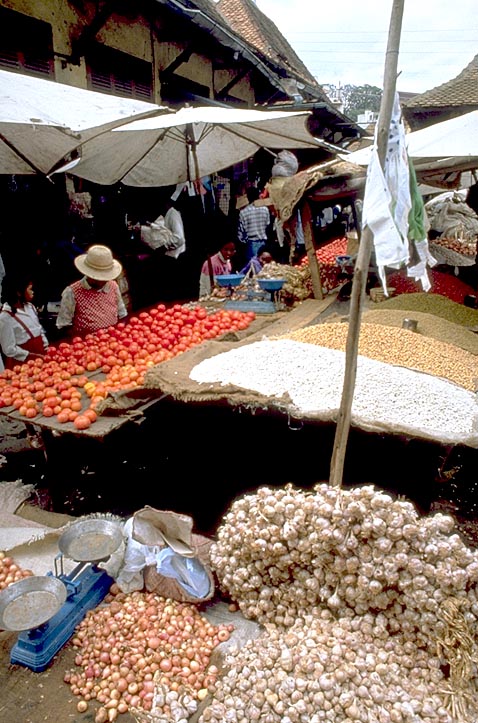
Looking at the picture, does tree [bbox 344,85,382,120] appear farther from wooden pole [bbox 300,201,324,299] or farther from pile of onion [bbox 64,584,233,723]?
pile of onion [bbox 64,584,233,723]

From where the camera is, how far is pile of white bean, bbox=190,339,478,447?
117 inches

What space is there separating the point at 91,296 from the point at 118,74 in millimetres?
4416

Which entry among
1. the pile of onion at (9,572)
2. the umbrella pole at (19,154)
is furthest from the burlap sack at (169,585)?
the umbrella pole at (19,154)

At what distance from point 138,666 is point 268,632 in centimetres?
56

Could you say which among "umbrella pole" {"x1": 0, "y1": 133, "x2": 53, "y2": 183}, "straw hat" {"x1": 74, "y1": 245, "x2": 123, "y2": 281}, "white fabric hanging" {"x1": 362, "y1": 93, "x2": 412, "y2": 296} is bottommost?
"straw hat" {"x1": 74, "y1": 245, "x2": 123, "y2": 281}

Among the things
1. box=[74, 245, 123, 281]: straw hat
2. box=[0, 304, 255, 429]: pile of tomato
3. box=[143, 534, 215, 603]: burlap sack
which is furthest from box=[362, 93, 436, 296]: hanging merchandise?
box=[74, 245, 123, 281]: straw hat

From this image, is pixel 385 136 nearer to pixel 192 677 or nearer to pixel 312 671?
pixel 312 671

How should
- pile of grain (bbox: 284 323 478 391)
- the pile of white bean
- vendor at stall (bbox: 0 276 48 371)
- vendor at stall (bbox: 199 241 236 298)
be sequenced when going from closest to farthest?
the pile of white bean, pile of grain (bbox: 284 323 478 391), vendor at stall (bbox: 0 276 48 371), vendor at stall (bbox: 199 241 236 298)

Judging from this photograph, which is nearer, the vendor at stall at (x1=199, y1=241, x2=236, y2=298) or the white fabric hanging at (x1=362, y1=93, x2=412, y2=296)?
the white fabric hanging at (x1=362, y1=93, x2=412, y2=296)

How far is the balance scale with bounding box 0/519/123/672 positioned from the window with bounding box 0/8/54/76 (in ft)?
19.5

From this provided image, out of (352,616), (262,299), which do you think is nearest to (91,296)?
(262,299)

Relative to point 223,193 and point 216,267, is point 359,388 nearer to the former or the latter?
point 216,267

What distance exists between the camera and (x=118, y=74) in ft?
26.3

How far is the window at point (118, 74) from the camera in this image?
7.46 meters
